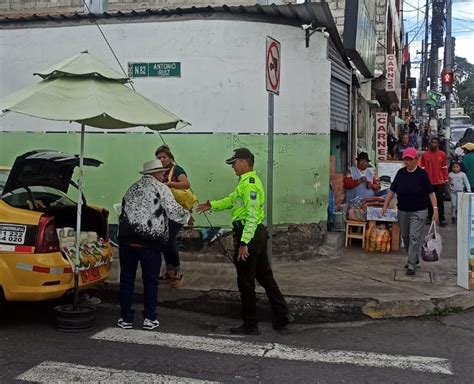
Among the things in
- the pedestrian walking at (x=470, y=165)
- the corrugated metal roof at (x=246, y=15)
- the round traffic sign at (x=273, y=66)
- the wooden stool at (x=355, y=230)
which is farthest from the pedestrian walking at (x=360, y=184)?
the round traffic sign at (x=273, y=66)

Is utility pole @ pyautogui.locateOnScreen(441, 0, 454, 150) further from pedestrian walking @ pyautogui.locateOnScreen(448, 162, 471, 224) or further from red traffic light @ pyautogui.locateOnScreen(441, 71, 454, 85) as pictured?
pedestrian walking @ pyautogui.locateOnScreen(448, 162, 471, 224)

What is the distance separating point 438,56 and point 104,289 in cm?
3290

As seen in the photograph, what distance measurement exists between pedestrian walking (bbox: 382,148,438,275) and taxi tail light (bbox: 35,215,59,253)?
4.53 meters

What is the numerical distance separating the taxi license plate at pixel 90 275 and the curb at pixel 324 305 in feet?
3.30

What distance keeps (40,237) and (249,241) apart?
1953 mm

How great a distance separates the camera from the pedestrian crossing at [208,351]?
4629 mm

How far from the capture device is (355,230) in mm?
10023

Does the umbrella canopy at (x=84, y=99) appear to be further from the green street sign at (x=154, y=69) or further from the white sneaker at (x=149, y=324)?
the green street sign at (x=154, y=69)

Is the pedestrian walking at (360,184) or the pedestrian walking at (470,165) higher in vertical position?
the pedestrian walking at (470,165)

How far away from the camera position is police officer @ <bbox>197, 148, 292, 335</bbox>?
5.76m

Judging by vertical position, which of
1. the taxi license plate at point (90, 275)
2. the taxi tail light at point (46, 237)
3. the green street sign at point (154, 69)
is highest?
the green street sign at point (154, 69)

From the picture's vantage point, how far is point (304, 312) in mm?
6602

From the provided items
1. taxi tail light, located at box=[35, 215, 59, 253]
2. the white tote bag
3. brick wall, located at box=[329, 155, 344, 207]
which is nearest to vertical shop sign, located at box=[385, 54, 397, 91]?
brick wall, located at box=[329, 155, 344, 207]

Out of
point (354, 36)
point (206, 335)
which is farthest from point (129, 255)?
point (354, 36)
